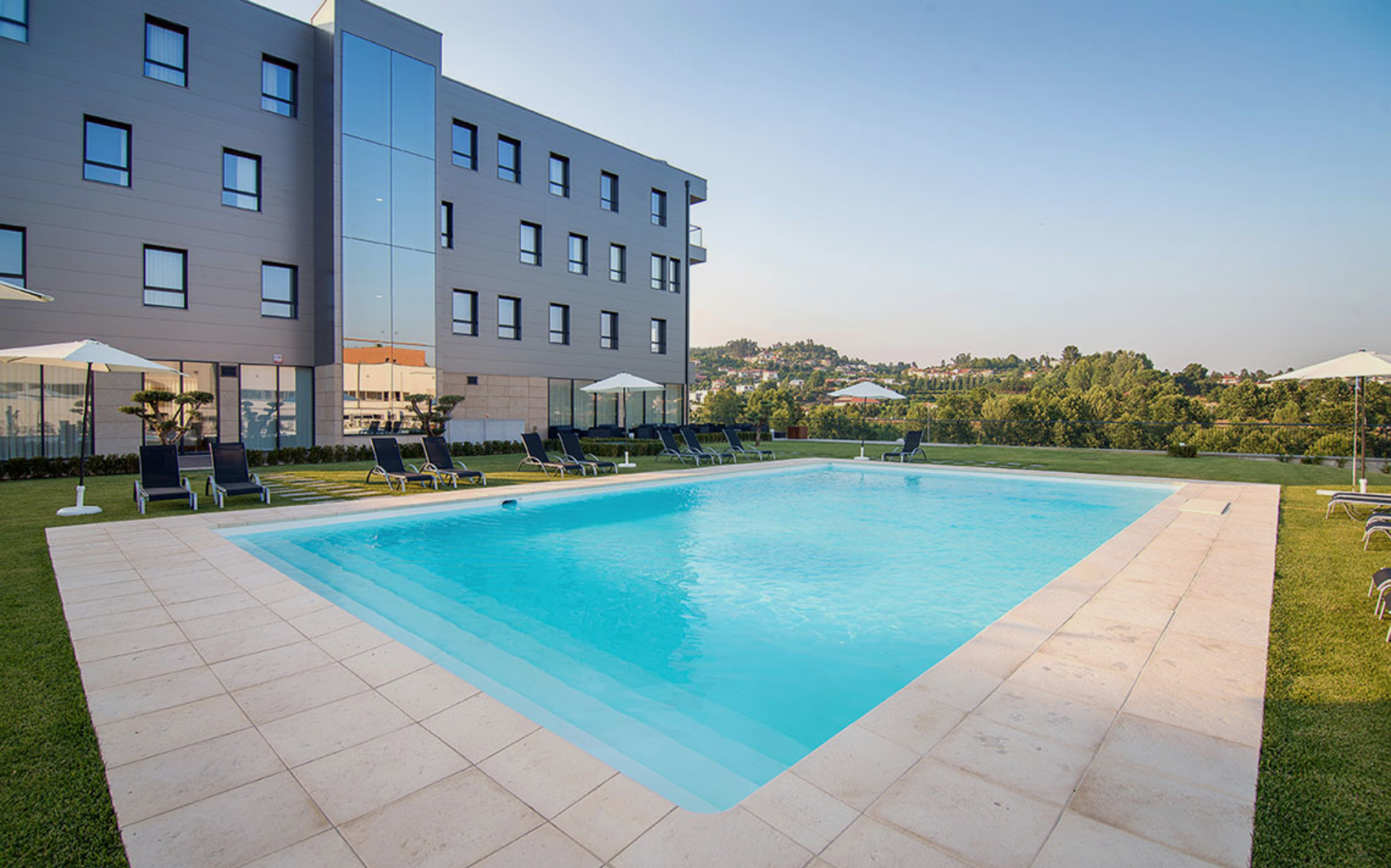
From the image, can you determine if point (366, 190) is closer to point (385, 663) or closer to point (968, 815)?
point (385, 663)

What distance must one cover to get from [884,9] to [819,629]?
13.5 meters

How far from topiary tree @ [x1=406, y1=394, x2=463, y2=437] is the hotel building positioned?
1.49 ft

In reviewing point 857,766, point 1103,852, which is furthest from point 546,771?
point 1103,852

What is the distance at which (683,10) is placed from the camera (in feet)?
43.3

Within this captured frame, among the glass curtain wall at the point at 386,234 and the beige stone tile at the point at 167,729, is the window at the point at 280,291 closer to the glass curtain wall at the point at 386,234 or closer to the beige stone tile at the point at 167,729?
the glass curtain wall at the point at 386,234

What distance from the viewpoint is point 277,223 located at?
48.8 ft

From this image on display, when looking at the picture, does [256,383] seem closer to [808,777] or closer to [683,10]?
[683,10]

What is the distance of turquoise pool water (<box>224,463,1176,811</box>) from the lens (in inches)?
136

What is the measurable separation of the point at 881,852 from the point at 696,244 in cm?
2506

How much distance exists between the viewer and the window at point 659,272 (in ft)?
77.8

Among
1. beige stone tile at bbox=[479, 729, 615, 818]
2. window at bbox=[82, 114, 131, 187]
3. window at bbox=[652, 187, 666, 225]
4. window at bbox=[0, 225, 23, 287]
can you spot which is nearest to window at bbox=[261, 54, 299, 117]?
window at bbox=[82, 114, 131, 187]

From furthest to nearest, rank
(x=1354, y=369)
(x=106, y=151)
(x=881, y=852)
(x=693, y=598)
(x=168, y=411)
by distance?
(x=168, y=411) < (x=106, y=151) < (x=1354, y=369) < (x=693, y=598) < (x=881, y=852)

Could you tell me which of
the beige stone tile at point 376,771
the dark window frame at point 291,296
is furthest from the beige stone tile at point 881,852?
→ the dark window frame at point 291,296

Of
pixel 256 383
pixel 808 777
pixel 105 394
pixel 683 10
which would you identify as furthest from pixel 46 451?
pixel 808 777
